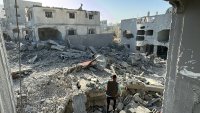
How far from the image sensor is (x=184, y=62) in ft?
13.3

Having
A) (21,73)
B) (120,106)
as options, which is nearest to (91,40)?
(21,73)

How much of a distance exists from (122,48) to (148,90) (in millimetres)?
16960

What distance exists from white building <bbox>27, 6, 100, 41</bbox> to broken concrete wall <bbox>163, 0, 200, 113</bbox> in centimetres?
2306

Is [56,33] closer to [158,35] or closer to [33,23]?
[33,23]

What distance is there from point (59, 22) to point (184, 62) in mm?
24305

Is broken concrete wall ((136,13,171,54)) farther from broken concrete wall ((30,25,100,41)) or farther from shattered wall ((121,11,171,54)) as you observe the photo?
broken concrete wall ((30,25,100,41))

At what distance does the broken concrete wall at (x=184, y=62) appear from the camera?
12.0 feet

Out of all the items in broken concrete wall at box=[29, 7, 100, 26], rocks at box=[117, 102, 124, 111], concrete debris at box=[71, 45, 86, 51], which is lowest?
rocks at box=[117, 102, 124, 111]

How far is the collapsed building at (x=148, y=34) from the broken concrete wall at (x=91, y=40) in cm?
361

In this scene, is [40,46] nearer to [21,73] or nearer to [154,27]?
[21,73]

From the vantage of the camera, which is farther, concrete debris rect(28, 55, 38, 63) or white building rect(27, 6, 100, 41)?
white building rect(27, 6, 100, 41)

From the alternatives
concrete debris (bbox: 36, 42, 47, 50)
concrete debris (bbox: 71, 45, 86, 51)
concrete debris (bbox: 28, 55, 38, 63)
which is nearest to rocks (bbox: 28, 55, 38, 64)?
concrete debris (bbox: 28, 55, 38, 63)

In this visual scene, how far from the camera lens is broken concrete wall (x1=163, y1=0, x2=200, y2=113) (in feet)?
12.0

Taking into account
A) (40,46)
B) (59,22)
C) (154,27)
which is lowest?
(40,46)
